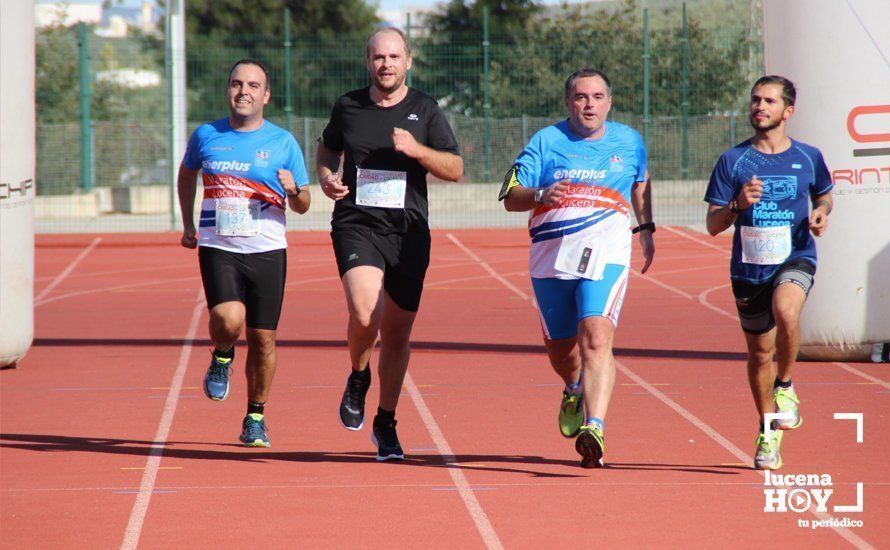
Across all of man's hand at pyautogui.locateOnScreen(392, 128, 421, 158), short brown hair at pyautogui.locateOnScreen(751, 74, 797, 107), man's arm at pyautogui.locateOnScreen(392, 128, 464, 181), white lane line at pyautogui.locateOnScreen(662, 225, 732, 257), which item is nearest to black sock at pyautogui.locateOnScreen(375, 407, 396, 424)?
man's arm at pyautogui.locateOnScreen(392, 128, 464, 181)

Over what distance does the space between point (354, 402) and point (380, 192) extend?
109 cm

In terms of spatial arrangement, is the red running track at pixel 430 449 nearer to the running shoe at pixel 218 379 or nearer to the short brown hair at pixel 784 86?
the running shoe at pixel 218 379

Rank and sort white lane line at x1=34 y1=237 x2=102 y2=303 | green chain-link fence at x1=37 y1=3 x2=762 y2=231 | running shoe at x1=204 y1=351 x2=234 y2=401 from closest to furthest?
running shoe at x1=204 y1=351 x2=234 y2=401 < white lane line at x1=34 y1=237 x2=102 y2=303 < green chain-link fence at x1=37 y1=3 x2=762 y2=231

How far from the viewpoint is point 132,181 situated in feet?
106

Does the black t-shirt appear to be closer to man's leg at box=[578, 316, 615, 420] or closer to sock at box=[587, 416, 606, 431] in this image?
man's leg at box=[578, 316, 615, 420]

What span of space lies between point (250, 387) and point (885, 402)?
4095 mm

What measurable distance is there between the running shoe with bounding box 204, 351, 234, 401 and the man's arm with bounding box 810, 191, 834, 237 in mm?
3211

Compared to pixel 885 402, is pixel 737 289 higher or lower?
higher

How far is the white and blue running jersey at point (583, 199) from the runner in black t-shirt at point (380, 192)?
46cm

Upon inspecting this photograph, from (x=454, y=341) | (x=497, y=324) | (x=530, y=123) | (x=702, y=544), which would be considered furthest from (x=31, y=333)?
(x=530, y=123)

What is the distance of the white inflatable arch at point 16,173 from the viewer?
10.5 metres

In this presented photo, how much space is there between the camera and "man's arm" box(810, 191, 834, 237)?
687 cm

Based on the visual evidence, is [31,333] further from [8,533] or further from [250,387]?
[8,533]

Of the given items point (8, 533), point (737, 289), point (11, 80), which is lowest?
point (8, 533)
